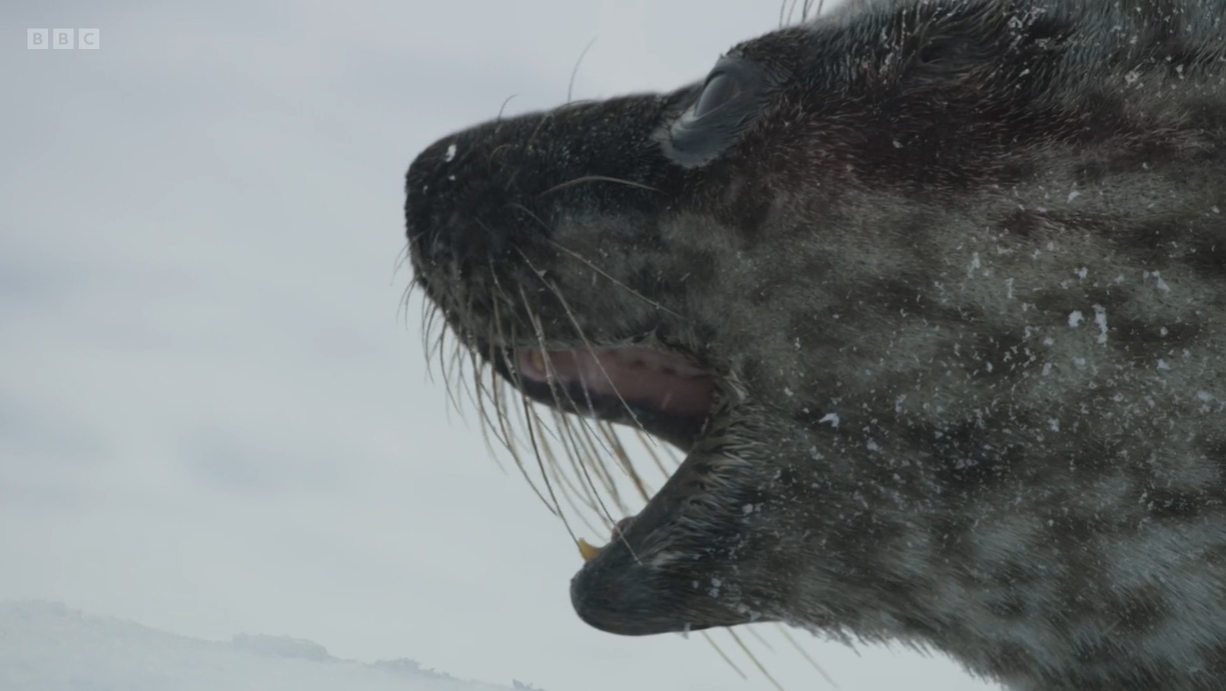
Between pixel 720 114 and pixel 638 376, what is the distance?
1.93 feet

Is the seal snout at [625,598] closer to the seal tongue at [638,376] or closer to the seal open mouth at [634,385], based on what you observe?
the seal open mouth at [634,385]

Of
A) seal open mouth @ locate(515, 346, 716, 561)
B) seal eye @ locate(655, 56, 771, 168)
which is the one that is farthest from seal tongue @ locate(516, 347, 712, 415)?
seal eye @ locate(655, 56, 771, 168)

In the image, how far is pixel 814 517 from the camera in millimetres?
2432

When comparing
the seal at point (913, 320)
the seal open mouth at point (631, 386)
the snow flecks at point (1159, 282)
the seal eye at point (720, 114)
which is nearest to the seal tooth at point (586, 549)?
the seal at point (913, 320)

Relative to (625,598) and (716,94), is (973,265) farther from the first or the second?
(625,598)

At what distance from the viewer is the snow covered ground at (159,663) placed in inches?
150

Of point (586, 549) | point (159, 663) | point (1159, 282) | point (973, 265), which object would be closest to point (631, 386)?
point (586, 549)

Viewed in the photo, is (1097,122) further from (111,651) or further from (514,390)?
(111,651)

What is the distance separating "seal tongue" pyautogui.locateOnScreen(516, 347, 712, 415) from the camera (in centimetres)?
268

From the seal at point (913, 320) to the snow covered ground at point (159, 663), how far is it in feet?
6.19

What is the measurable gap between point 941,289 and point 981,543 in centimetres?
47

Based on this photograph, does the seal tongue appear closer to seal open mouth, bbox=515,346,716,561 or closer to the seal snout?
seal open mouth, bbox=515,346,716,561

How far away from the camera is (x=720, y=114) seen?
2521mm

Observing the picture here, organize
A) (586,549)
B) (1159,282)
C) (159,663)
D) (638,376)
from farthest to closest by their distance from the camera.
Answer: (159,663)
(586,549)
(638,376)
(1159,282)
